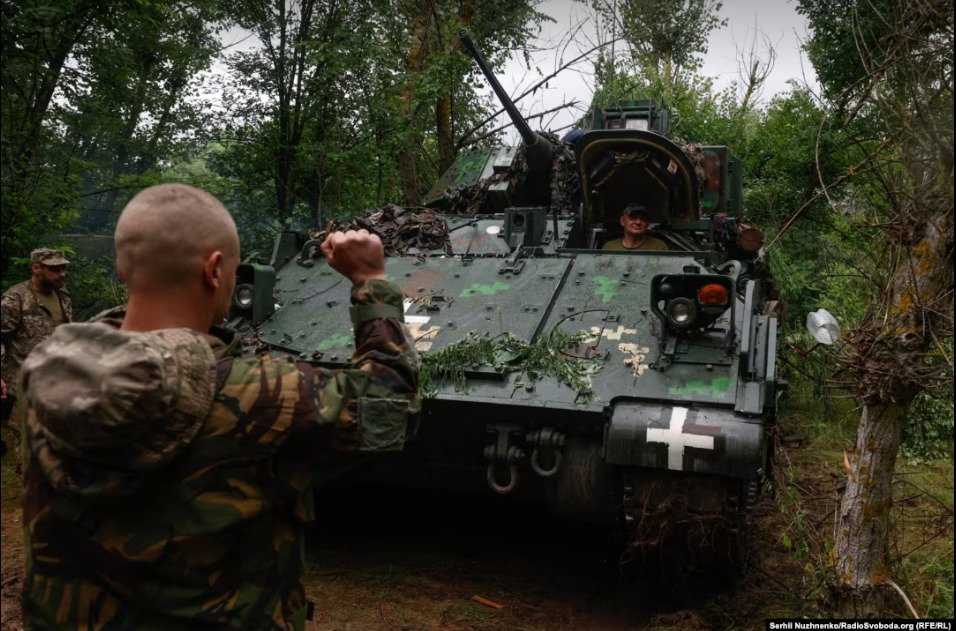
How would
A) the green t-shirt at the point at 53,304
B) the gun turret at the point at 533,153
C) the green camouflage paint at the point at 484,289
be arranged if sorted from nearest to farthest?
the green camouflage paint at the point at 484,289, the green t-shirt at the point at 53,304, the gun turret at the point at 533,153

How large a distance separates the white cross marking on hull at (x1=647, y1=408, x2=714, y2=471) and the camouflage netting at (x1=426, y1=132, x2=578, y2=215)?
3673mm

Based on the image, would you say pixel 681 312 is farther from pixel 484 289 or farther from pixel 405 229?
pixel 405 229

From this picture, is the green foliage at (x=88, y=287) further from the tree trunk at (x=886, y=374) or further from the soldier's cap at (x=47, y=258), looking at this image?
the tree trunk at (x=886, y=374)

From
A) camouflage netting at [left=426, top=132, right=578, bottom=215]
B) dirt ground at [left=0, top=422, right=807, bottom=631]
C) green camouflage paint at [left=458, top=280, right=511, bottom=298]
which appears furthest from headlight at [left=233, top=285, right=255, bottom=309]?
camouflage netting at [left=426, top=132, right=578, bottom=215]

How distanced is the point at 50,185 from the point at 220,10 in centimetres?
432

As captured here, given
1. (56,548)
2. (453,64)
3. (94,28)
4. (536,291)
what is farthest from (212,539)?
(453,64)

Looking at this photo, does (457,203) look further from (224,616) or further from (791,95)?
(791,95)

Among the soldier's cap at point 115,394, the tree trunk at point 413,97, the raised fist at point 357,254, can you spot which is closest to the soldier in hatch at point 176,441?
the soldier's cap at point 115,394

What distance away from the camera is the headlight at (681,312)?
12.8 ft

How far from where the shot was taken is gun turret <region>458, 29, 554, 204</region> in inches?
269

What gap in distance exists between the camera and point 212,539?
1.47 metres

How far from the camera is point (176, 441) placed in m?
1.37

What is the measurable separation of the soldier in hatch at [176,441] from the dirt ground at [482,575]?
2483 mm

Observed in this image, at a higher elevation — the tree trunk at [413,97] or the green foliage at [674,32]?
the green foliage at [674,32]
